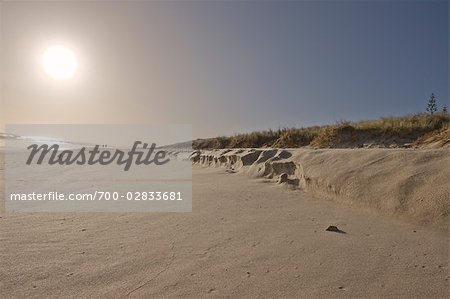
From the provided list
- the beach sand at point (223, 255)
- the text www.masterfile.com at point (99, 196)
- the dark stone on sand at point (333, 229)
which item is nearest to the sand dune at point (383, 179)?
the beach sand at point (223, 255)

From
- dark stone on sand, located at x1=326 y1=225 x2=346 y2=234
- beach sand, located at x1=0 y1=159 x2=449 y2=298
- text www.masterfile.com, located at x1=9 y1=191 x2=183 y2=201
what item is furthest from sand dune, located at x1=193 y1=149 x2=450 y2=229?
text www.masterfile.com, located at x1=9 y1=191 x2=183 y2=201

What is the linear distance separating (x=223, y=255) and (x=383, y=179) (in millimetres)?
1817

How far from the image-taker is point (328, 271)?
183 cm

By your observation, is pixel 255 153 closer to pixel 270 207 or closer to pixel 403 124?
pixel 270 207

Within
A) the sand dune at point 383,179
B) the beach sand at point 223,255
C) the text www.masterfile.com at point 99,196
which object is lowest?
the beach sand at point 223,255

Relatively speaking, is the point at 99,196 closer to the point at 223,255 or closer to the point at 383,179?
the point at 223,255

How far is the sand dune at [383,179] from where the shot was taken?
2590 mm

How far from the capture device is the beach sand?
1.65m

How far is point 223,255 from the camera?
209cm

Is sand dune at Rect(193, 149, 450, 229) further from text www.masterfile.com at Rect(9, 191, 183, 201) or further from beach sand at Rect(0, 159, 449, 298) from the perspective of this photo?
text www.masterfile.com at Rect(9, 191, 183, 201)

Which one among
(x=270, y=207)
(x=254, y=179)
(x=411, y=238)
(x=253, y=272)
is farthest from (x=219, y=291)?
(x=254, y=179)

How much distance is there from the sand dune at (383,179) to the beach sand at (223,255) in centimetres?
15

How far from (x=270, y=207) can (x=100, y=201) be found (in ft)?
6.42

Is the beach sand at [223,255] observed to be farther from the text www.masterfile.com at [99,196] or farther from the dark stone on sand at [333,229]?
the text www.masterfile.com at [99,196]
